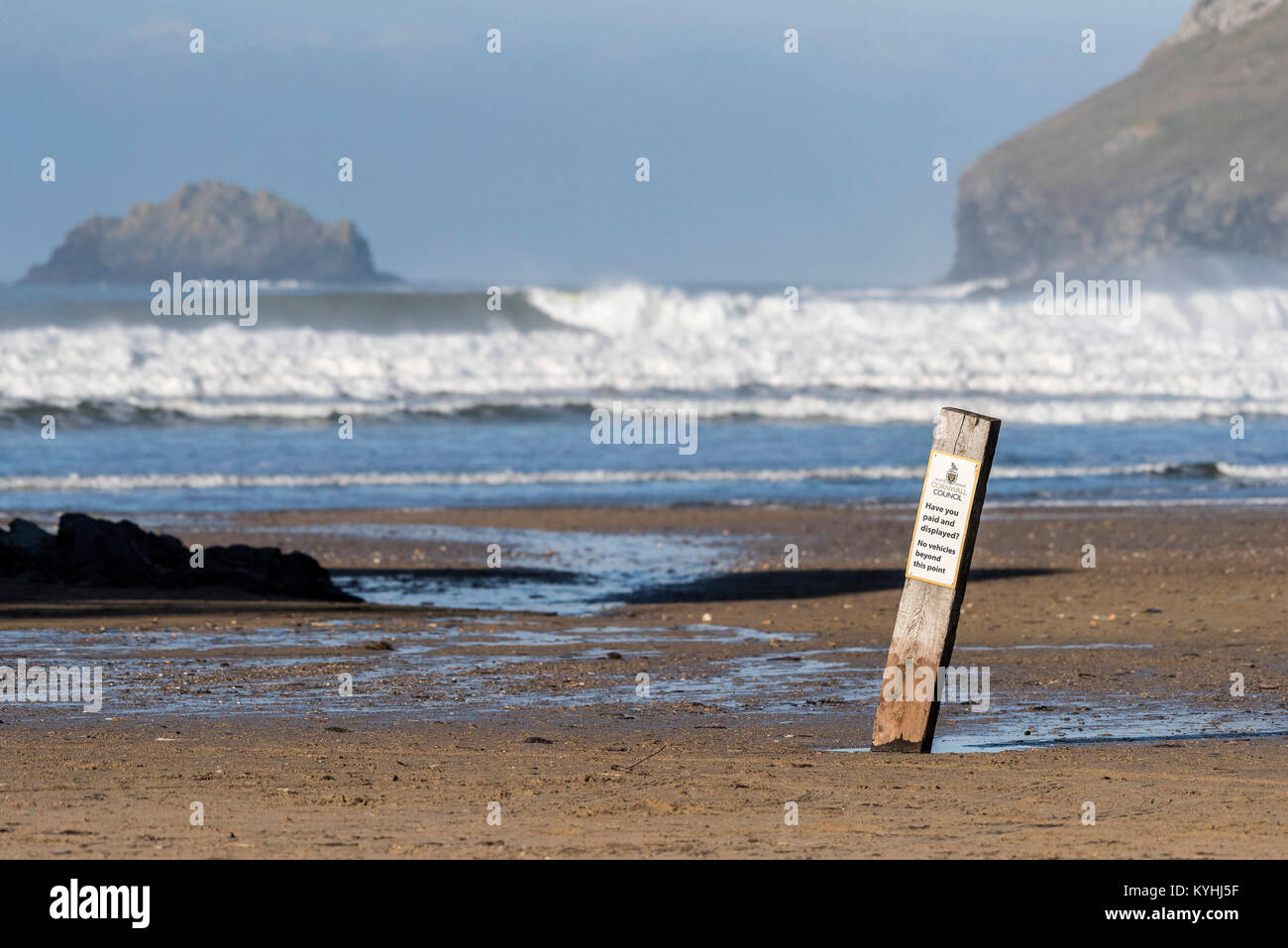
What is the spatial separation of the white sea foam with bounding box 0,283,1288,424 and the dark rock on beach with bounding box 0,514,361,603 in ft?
64.5

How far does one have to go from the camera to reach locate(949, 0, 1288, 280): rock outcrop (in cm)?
14275

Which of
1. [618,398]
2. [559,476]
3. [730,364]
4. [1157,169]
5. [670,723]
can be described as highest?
[1157,169]

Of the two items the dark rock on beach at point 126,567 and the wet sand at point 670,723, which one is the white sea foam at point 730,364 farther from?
the wet sand at point 670,723

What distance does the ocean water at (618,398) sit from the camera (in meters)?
23.3

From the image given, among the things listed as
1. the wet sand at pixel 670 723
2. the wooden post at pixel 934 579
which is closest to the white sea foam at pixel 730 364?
the wet sand at pixel 670 723

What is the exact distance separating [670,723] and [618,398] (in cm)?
2978

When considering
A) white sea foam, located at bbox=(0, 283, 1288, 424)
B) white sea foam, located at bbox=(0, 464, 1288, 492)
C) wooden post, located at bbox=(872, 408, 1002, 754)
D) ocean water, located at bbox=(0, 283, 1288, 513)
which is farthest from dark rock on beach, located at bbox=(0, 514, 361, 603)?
white sea foam, located at bbox=(0, 283, 1288, 424)

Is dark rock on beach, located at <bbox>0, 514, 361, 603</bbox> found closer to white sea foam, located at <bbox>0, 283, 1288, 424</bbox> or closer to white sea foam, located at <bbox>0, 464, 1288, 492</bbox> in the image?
white sea foam, located at <bbox>0, 464, 1288, 492</bbox>

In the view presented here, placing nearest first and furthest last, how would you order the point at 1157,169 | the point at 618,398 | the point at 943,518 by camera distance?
the point at 943,518 < the point at 618,398 < the point at 1157,169

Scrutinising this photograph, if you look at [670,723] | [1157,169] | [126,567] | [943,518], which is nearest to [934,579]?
[943,518]

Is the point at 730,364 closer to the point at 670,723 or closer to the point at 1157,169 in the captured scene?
the point at 670,723

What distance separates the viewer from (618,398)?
3812 centimetres

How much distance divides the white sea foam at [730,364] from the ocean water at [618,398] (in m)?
0.14
